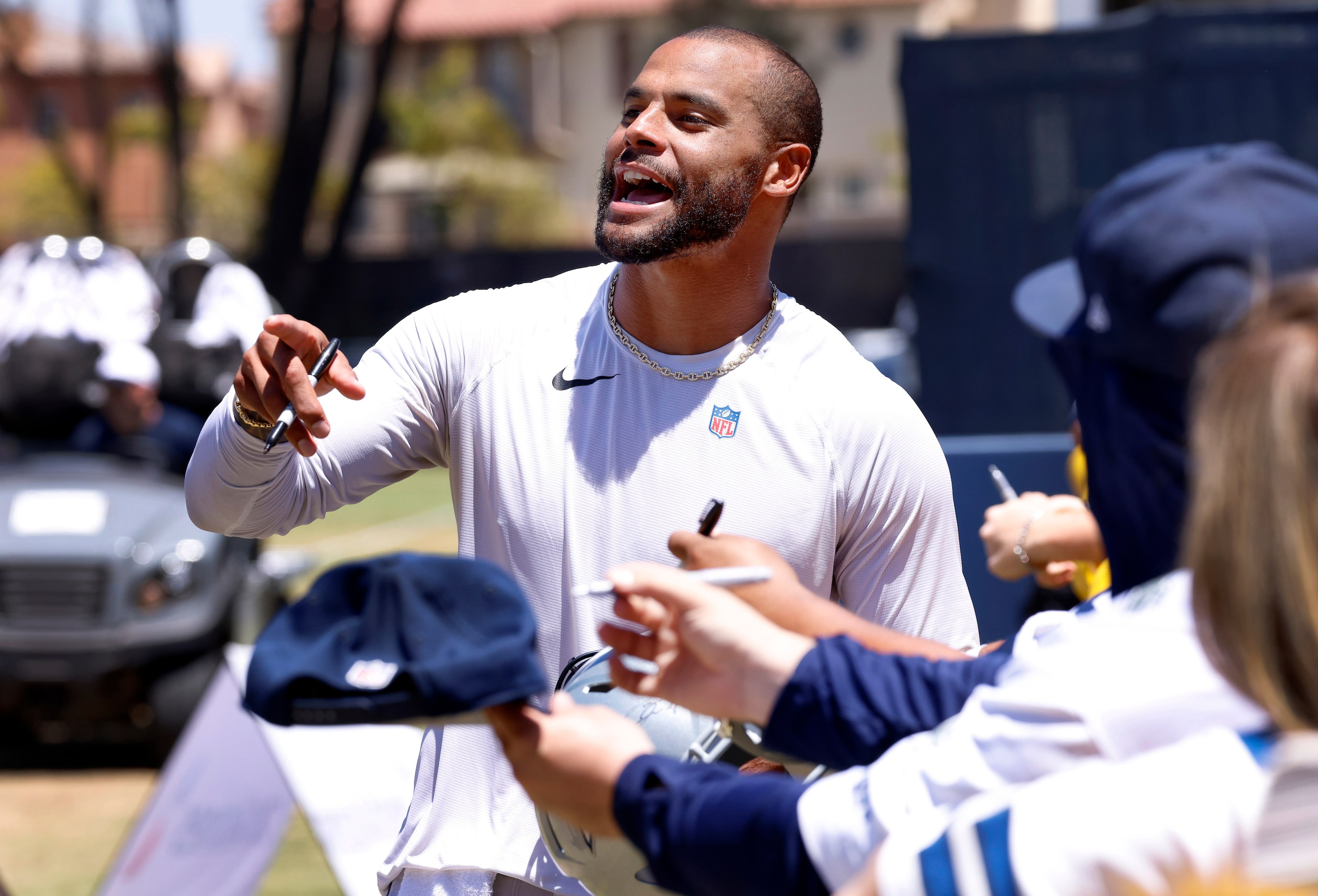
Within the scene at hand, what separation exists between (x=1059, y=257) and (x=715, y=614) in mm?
4912

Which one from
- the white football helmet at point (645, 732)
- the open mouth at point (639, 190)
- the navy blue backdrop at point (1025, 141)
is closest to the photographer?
the white football helmet at point (645, 732)

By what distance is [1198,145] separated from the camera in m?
6.09

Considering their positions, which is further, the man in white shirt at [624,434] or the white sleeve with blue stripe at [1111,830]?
the man in white shirt at [624,434]

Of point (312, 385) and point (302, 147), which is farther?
point (302, 147)

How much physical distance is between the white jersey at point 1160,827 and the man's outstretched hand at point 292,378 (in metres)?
1.32

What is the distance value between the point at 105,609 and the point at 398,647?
5171 millimetres

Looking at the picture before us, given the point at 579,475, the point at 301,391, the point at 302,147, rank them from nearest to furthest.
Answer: the point at 301,391, the point at 579,475, the point at 302,147

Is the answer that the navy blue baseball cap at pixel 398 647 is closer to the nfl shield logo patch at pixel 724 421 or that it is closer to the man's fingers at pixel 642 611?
the man's fingers at pixel 642 611

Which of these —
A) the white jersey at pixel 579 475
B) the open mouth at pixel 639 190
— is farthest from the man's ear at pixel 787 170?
the white jersey at pixel 579 475

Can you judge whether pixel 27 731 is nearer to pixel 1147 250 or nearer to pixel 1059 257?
pixel 1059 257

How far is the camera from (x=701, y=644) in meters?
1.63

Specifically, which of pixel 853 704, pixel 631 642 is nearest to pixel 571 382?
pixel 631 642

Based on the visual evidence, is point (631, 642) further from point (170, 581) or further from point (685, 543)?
point (170, 581)

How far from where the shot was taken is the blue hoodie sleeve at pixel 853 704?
1628 millimetres
